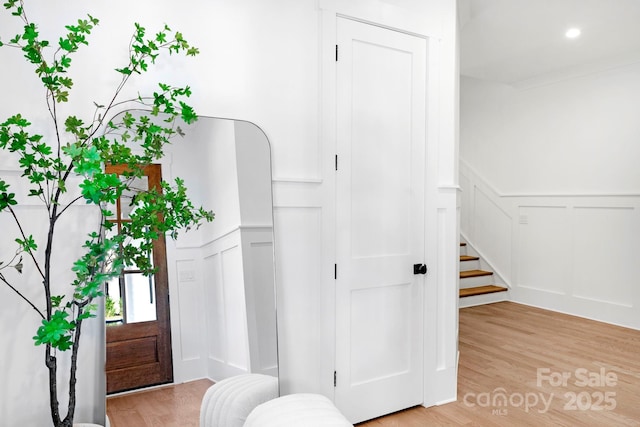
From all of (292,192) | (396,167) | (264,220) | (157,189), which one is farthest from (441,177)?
(157,189)

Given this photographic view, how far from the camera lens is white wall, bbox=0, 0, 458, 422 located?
1766mm

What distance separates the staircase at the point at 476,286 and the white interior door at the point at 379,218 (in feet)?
9.14

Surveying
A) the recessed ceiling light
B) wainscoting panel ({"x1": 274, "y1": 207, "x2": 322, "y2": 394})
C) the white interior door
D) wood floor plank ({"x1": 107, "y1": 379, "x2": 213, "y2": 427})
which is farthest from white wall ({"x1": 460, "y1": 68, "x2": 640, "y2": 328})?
wood floor plank ({"x1": 107, "y1": 379, "x2": 213, "y2": 427})

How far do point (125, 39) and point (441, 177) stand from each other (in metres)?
1.89

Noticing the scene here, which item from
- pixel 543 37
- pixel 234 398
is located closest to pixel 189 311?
pixel 234 398

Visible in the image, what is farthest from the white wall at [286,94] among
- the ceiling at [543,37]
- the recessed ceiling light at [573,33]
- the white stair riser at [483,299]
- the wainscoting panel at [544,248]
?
the wainscoting panel at [544,248]

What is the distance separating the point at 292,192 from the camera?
219 cm

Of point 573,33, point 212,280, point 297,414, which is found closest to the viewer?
point 297,414

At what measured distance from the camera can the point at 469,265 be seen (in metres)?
5.71

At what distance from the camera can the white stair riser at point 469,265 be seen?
5.66m

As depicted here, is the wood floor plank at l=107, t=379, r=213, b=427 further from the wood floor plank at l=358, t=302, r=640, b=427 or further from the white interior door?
the wood floor plank at l=358, t=302, r=640, b=427

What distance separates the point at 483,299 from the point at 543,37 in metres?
2.99

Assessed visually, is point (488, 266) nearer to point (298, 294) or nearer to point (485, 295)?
point (485, 295)

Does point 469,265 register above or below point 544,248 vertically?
below
